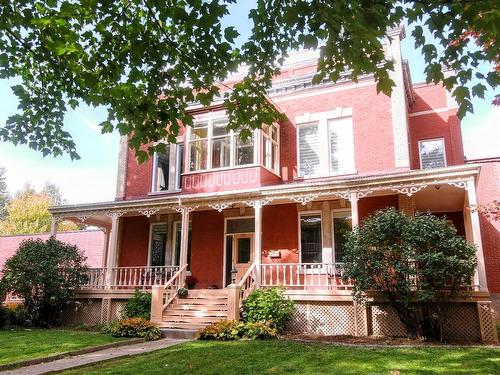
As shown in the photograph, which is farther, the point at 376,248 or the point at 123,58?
the point at 376,248

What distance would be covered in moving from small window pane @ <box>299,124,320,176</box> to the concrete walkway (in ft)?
27.0

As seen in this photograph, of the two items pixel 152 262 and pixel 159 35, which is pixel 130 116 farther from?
pixel 152 262

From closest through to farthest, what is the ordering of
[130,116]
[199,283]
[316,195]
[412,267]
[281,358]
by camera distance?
[130,116] < [281,358] < [412,267] < [316,195] < [199,283]

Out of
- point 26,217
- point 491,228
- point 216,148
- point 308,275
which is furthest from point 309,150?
point 26,217

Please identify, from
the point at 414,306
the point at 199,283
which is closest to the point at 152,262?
the point at 199,283

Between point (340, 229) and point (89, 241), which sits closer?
point (340, 229)

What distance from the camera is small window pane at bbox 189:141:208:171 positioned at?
57.0 ft

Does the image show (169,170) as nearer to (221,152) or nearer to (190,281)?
(221,152)

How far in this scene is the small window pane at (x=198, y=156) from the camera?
1738 cm

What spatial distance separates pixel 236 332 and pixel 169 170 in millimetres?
9771

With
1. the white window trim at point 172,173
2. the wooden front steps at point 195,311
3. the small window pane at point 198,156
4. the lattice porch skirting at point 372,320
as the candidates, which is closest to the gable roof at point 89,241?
the white window trim at point 172,173

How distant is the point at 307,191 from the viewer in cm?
1394

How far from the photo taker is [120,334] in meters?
12.3

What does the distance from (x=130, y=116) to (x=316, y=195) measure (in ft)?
28.0
